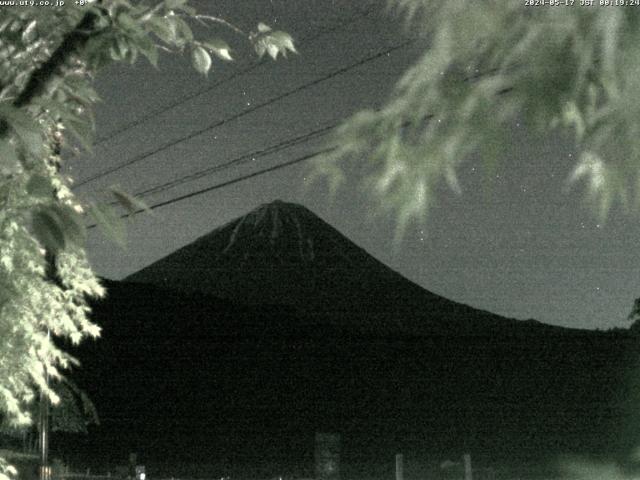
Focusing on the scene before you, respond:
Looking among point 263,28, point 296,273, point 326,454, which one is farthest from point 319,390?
point 296,273

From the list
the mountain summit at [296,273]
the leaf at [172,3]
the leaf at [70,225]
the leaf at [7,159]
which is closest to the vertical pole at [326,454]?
the leaf at [172,3]

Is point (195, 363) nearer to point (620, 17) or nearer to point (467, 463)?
point (467, 463)

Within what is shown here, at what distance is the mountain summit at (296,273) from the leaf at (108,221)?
119679 mm

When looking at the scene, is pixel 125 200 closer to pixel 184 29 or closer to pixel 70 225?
pixel 70 225

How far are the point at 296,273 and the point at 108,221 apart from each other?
141621 millimetres

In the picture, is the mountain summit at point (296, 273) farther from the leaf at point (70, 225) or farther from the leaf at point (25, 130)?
the leaf at point (25, 130)

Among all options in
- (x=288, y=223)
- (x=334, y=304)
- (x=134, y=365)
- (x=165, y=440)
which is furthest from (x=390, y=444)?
(x=288, y=223)

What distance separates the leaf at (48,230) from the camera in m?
1.74

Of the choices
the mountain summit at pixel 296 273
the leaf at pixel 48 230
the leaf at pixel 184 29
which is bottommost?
the leaf at pixel 48 230

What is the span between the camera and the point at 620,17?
0.72 meters

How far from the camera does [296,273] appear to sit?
5640 inches

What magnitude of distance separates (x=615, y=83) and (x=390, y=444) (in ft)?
149

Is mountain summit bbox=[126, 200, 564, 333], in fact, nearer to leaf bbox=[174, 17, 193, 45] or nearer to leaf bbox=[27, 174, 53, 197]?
leaf bbox=[174, 17, 193, 45]

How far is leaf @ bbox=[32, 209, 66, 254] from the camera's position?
1.74 m
